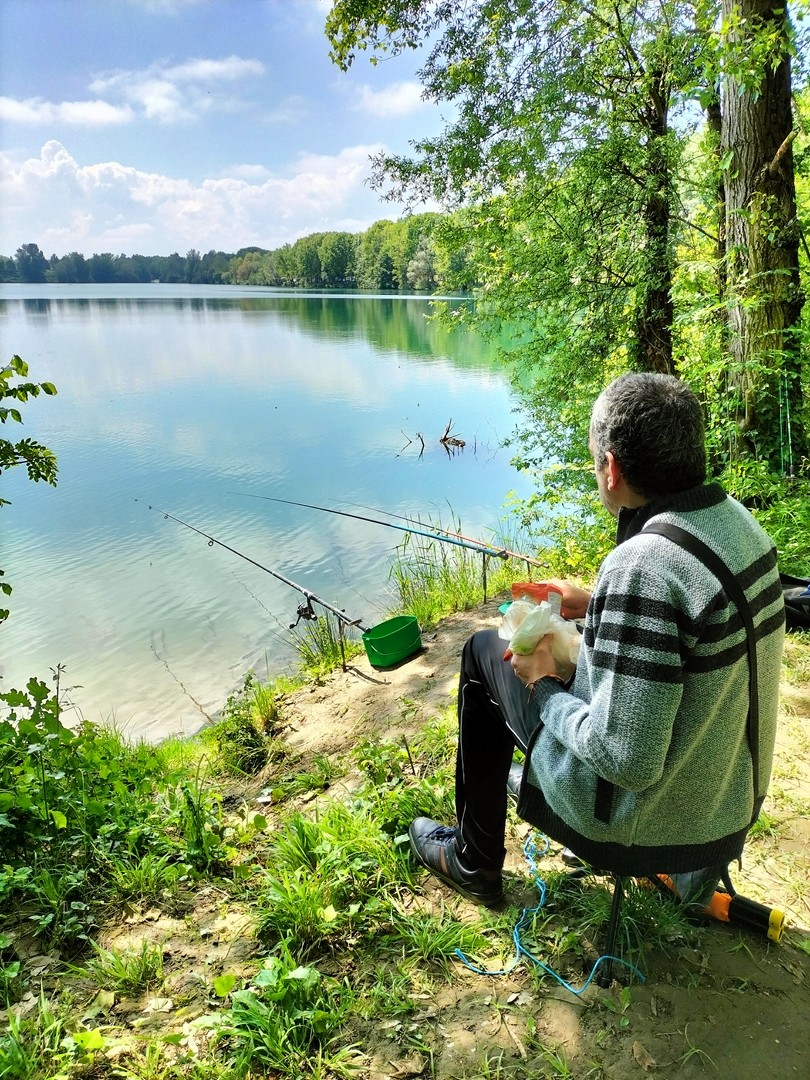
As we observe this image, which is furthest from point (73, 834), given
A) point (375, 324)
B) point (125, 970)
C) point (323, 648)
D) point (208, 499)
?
point (375, 324)

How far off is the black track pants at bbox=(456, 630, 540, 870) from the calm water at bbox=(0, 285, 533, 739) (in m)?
3.56

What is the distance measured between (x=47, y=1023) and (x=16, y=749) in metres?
1.20

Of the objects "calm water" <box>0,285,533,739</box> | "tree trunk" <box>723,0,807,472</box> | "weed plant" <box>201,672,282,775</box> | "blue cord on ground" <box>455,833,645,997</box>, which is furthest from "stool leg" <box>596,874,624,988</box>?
"calm water" <box>0,285,533,739</box>

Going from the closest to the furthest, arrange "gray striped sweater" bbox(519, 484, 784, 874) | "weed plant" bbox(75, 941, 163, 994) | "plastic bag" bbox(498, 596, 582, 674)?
"gray striped sweater" bbox(519, 484, 784, 874)
"plastic bag" bbox(498, 596, 582, 674)
"weed plant" bbox(75, 941, 163, 994)

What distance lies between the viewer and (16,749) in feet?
8.07

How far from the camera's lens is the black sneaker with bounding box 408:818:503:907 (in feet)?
6.08

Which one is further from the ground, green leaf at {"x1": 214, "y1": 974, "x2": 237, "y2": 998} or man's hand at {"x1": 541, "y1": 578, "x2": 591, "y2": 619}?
man's hand at {"x1": 541, "y1": 578, "x2": 591, "y2": 619}

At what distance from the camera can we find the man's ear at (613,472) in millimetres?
1311

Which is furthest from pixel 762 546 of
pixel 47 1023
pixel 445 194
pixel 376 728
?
pixel 445 194

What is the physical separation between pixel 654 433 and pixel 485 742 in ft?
3.10

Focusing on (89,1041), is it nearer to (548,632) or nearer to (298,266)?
(548,632)

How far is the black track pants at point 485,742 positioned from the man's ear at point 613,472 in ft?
1.72

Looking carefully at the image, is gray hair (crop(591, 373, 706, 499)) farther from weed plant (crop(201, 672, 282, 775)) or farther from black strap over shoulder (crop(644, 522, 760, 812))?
weed plant (crop(201, 672, 282, 775))

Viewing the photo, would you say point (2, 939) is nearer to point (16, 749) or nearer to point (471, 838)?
point (16, 749)
